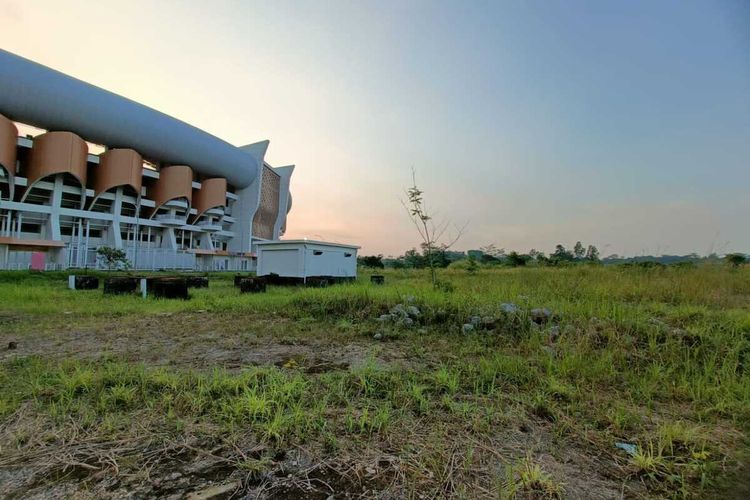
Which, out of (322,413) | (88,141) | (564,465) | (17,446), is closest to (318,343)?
(322,413)

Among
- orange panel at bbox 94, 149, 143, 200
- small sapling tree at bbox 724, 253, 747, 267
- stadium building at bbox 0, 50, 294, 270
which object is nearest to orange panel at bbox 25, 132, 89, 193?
stadium building at bbox 0, 50, 294, 270

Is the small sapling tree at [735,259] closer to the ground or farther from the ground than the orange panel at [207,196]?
closer to the ground

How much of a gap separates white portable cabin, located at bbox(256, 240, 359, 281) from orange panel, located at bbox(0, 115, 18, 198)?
23.2m

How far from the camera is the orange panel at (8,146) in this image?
2439 centimetres

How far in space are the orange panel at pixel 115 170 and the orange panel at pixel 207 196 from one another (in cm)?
918

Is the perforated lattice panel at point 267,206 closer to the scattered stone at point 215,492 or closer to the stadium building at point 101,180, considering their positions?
the stadium building at point 101,180

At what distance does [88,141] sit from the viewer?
30.8 metres

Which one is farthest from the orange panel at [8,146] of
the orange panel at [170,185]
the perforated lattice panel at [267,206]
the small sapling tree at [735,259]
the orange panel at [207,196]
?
the small sapling tree at [735,259]

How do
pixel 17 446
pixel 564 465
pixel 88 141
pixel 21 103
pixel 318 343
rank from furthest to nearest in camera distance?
1. pixel 88 141
2. pixel 21 103
3. pixel 318 343
4. pixel 17 446
5. pixel 564 465

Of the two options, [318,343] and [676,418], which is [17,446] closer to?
[318,343]

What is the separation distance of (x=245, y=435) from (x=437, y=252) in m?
7.40

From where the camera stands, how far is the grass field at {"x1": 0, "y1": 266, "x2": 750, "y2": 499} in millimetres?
1547

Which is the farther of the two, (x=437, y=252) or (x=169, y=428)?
(x=437, y=252)

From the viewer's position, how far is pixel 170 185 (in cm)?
3581
